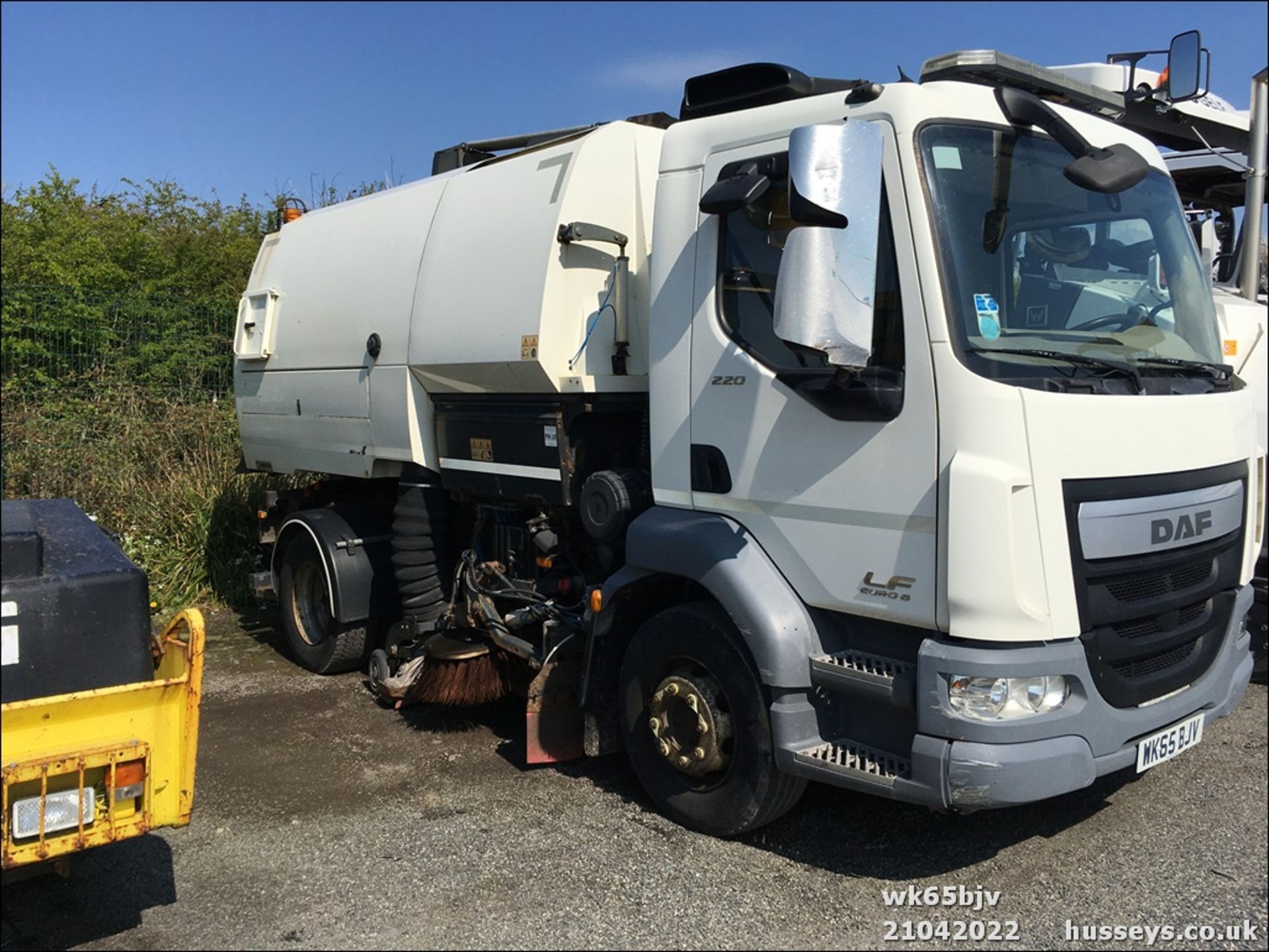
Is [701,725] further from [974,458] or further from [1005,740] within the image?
[974,458]

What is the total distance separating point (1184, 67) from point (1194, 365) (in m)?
2.13

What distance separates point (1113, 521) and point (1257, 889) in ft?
5.09

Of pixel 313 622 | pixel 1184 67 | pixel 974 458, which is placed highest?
pixel 1184 67

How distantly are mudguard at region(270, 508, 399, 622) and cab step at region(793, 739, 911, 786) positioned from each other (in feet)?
10.8

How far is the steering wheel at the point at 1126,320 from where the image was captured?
3.60 meters

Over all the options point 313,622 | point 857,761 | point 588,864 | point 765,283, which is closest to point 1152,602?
point 857,761

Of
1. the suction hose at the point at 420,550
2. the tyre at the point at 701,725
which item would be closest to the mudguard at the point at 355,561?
the suction hose at the point at 420,550

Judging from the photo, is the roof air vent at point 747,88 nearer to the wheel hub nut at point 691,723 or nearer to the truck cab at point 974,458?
the truck cab at point 974,458

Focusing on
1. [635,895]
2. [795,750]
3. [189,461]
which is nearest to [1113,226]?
[795,750]

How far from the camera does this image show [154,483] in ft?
28.1

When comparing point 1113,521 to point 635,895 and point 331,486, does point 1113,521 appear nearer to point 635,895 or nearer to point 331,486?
point 635,895

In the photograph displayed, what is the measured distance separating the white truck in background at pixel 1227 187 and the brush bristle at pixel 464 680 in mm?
4059

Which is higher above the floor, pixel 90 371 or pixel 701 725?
pixel 90 371

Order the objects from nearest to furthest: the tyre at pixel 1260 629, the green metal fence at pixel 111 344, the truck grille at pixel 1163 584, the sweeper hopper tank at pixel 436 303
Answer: the truck grille at pixel 1163 584
the sweeper hopper tank at pixel 436 303
the tyre at pixel 1260 629
the green metal fence at pixel 111 344
